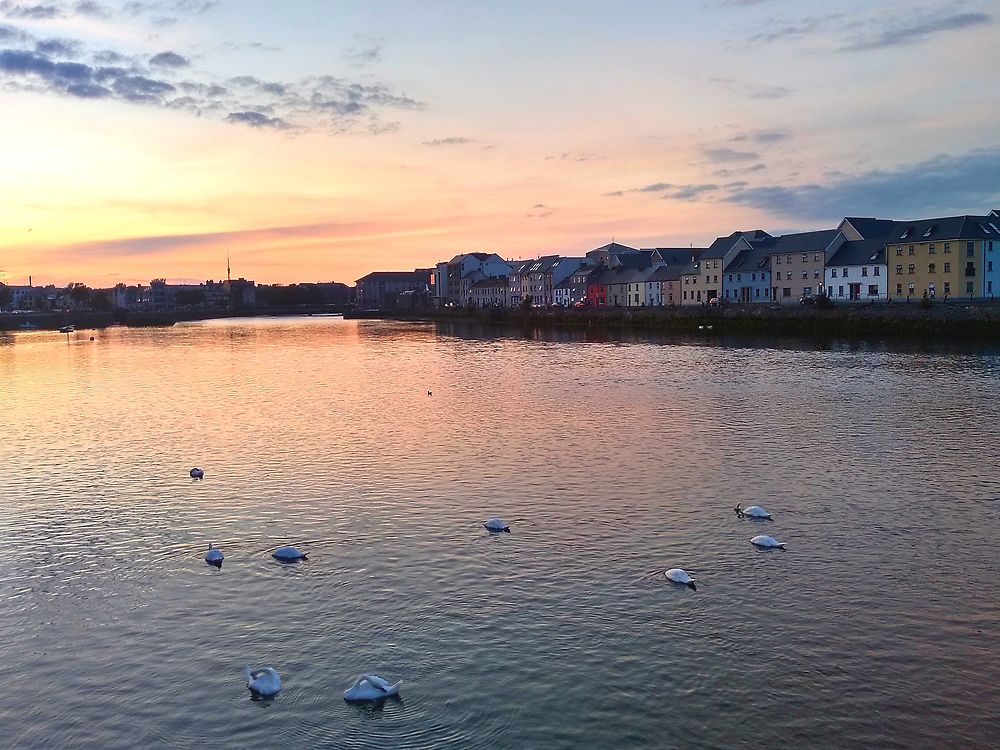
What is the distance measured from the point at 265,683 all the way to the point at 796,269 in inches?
3590

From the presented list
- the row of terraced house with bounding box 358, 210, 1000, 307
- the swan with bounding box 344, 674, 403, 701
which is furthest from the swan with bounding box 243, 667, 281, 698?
the row of terraced house with bounding box 358, 210, 1000, 307

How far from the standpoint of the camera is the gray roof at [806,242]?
8906cm

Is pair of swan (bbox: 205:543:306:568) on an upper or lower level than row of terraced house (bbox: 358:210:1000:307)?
lower

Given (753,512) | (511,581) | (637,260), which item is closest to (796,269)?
(637,260)

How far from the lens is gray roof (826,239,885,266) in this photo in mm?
83000

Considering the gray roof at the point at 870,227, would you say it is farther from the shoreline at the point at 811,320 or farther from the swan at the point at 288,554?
the swan at the point at 288,554

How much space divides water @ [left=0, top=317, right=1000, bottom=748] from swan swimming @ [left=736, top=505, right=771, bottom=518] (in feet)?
0.72

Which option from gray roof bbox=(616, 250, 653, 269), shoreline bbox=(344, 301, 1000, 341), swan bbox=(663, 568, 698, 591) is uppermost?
gray roof bbox=(616, 250, 653, 269)

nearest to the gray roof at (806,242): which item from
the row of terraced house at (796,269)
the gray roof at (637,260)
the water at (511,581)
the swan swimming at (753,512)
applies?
the row of terraced house at (796,269)

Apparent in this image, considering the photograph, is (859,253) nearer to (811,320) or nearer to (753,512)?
(811,320)

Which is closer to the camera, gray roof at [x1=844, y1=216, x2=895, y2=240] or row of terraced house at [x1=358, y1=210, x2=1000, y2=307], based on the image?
row of terraced house at [x1=358, y1=210, x2=1000, y2=307]

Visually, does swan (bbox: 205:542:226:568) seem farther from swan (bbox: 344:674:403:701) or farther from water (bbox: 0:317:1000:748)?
swan (bbox: 344:674:403:701)

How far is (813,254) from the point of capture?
89938 millimetres

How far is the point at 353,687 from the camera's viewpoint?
9523 mm
